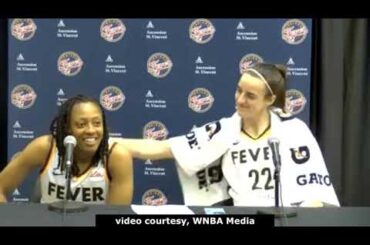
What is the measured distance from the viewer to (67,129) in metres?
2.54

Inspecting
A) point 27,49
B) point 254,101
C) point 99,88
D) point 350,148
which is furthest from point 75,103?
point 350,148

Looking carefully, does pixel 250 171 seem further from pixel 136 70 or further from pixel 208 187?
pixel 136 70

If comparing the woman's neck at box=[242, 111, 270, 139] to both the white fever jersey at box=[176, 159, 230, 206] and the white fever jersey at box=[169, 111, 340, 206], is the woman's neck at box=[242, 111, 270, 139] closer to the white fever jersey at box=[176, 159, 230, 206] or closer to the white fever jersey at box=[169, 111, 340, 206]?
the white fever jersey at box=[169, 111, 340, 206]

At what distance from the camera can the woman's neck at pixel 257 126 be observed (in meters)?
2.59

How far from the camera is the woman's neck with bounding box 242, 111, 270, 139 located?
2.59 m

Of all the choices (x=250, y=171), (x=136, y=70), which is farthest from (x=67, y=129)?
(x=250, y=171)

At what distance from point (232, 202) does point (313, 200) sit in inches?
13.2

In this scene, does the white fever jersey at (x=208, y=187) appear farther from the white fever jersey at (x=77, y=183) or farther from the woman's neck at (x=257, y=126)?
the white fever jersey at (x=77, y=183)

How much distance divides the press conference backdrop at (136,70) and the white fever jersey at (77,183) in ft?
1.65

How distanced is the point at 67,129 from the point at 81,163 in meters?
0.23

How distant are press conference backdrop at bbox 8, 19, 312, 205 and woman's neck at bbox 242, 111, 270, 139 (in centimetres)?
30

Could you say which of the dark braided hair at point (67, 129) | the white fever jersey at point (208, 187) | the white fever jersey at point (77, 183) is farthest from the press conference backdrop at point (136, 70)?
the white fever jersey at point (77, 183)

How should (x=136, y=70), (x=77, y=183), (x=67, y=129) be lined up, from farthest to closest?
(x=136, y=70)
(x=67, y=129)
(x=77, y=183)
